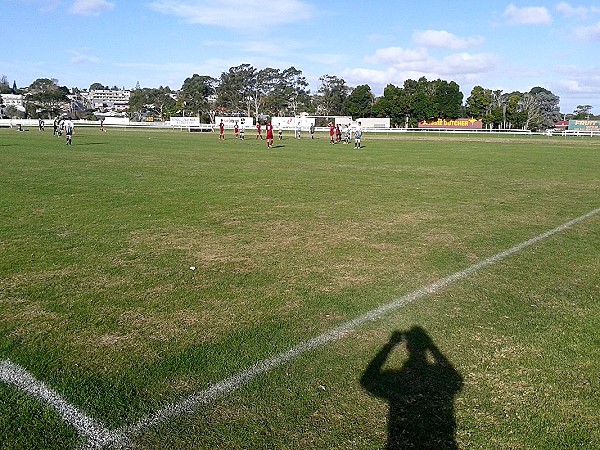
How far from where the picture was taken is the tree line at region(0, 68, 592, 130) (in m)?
100

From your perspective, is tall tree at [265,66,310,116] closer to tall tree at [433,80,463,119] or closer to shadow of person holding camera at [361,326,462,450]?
tall tree at [433,80,463,119]

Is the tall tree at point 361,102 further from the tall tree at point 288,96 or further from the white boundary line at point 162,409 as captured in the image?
the white boundary line at point 162,409

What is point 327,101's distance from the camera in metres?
138

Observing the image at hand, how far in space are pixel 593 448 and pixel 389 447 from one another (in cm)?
138

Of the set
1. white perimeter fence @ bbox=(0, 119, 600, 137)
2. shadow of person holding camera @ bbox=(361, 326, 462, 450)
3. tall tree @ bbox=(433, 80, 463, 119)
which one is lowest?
shadow of person holding camera @ bbox=(361, 326, 462, 450)

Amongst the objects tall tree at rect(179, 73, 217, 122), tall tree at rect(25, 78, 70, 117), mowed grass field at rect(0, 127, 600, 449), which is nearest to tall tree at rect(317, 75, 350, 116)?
tall tree at rect(179, 73, 217, 122)

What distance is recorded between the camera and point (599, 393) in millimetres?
4098

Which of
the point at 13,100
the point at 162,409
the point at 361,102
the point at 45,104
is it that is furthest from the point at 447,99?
the point at 13,100

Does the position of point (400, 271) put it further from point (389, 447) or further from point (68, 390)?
point (68, 390)

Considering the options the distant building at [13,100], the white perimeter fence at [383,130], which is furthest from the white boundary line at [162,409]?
the distant building at [13,100]

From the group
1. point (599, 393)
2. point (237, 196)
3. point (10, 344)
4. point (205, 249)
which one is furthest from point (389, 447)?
point (237, 196)

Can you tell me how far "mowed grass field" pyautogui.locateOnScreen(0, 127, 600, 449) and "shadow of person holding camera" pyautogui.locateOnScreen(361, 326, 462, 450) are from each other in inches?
0.7

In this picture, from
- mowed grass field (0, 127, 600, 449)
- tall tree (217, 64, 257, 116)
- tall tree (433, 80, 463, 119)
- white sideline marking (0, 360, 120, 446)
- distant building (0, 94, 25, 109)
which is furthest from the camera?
distant building (0, 94, 25, 109)

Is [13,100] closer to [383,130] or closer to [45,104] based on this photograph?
[45,104]
